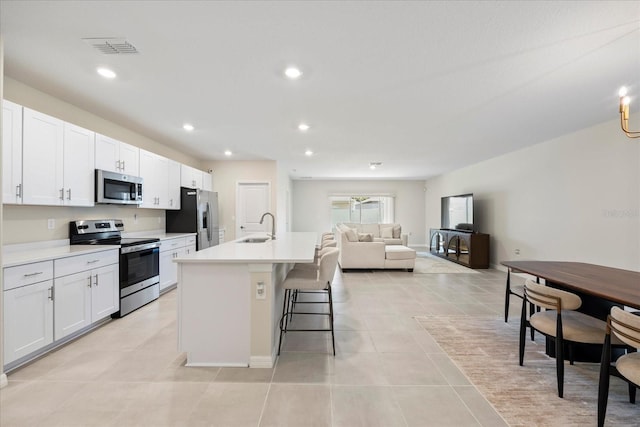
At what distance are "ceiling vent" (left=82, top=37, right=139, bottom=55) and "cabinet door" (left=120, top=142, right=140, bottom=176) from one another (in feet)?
6.04

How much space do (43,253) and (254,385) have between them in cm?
227

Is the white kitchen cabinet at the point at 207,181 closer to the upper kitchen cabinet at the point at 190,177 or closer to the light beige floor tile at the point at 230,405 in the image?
the upper kitchen cabinet at the point at 190,177

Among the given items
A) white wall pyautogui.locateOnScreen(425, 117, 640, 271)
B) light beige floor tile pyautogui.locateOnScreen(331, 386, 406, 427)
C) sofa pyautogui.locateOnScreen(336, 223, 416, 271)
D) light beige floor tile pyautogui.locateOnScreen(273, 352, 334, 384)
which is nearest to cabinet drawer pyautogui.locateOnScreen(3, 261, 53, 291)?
light beige floor tile pyautogui.locateOnScreen(273, 352, 334, 384)

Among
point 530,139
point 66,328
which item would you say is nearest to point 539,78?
point 530,139

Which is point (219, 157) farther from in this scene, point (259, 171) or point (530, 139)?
point (530, 139)

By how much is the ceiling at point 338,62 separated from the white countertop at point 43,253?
1.60 meters

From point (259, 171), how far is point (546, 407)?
6001 mm

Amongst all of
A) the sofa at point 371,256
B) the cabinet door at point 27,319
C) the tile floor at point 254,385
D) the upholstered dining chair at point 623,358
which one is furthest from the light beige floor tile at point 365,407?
the sofa at point 371,256

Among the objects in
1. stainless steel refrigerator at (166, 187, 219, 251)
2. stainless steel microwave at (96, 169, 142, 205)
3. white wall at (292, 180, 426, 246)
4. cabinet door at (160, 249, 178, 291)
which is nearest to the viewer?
stainless steel microwave at (96, 169, 142, 205)

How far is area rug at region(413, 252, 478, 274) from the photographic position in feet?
19.6

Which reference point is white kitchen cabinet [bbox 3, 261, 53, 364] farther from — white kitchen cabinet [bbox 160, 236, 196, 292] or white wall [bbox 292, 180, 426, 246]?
white wall [bbox 292, 180, 426, 246]

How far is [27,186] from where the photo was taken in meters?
2.50

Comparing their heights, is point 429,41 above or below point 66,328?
above

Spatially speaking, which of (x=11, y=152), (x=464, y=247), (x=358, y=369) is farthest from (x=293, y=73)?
(x=464, y=247)
